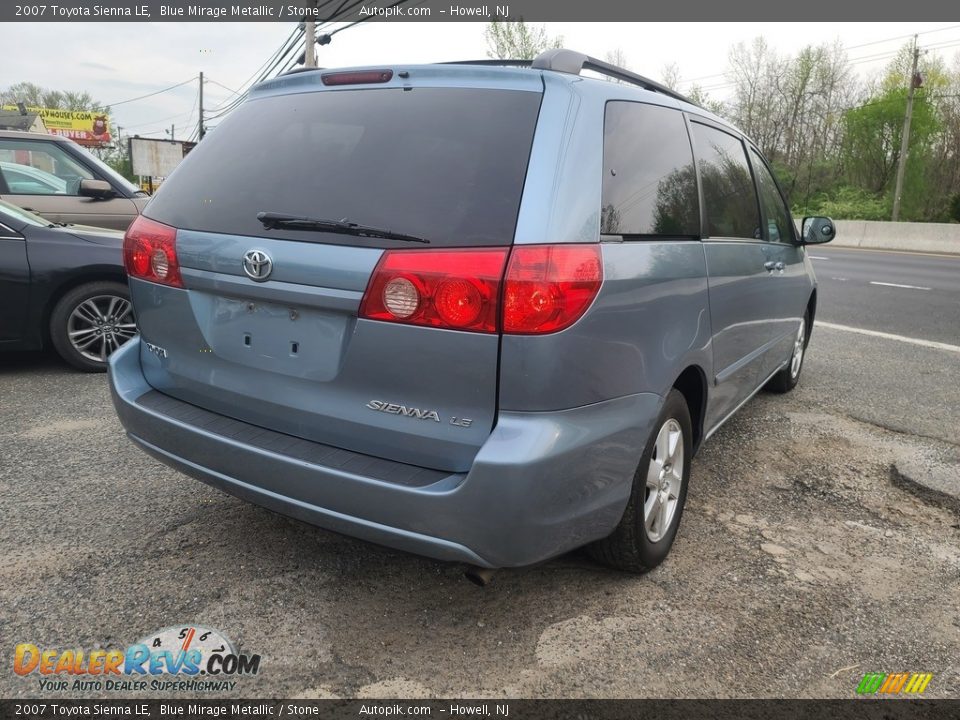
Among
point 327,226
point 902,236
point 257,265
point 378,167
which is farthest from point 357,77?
point 902,236

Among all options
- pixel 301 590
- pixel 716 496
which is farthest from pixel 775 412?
pixel 301 590

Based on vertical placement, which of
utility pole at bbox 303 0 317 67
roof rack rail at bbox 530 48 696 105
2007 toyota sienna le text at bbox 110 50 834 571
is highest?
utility pole at bbox 303 0 317 67

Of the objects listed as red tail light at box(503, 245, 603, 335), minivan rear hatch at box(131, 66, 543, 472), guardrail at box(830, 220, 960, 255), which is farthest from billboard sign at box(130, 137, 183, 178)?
red tail light at box(503, 245, 603, 335)

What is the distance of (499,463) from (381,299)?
56 centimetres

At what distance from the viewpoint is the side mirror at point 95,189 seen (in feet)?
22.4

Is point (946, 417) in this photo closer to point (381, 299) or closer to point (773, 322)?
point (773, 322)

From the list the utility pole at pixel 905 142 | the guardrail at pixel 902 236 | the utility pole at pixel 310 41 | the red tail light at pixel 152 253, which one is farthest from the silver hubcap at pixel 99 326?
the utility pole at pixel 905 142

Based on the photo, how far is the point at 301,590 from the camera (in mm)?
2551

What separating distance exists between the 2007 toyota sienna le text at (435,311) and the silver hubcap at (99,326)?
288cm

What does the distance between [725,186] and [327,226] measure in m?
2.01

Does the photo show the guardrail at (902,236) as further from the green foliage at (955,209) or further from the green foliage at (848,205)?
the green foliage at (848,205)

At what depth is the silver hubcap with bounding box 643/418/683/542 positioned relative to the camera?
2.64m

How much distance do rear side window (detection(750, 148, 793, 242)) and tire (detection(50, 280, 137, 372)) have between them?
165 inches

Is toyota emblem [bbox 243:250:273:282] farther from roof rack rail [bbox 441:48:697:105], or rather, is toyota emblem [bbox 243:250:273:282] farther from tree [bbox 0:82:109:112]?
tree [bbox 0:82:109:112]
